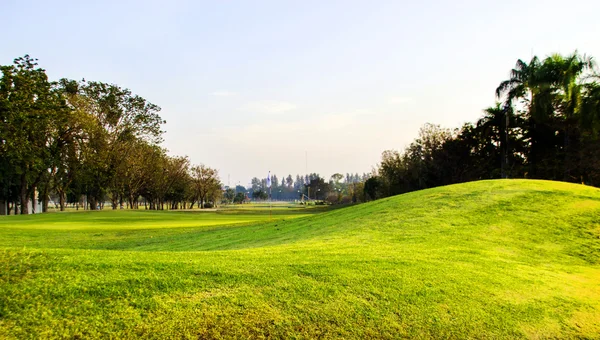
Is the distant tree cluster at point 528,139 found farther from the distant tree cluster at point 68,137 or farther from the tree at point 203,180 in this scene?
the tree at point 203,180

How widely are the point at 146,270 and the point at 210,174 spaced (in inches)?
3231

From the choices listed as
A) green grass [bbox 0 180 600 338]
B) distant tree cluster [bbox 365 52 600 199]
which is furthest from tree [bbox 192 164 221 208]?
green grass [bbox 0 180 600 338]

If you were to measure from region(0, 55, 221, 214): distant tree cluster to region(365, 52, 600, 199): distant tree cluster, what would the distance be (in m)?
32.9

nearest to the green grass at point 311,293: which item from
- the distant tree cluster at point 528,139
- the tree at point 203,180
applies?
the distant tree cluster at point 528,139

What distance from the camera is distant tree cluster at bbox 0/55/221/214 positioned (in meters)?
32.1

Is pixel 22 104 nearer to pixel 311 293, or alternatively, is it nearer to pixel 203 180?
pixel 311 293

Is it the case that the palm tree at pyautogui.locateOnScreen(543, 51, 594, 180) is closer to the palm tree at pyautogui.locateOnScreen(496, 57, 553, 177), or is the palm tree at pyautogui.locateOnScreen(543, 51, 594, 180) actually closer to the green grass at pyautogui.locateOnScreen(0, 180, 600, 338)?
the palm tree at pyautogui.locateOnScreen(496, 57, 553, 177)

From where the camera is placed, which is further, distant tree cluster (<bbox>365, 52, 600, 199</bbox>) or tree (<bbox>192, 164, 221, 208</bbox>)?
tree (<bbox>192, 164, 221, 208</bbox>)

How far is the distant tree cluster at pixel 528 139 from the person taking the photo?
110 feet

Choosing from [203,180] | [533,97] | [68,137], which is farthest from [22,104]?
[203,180]

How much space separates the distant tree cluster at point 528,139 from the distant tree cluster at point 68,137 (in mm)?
32906

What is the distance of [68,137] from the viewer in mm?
43406

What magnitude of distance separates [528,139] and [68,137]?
151 ft

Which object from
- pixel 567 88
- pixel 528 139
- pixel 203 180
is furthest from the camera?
pixel 203 180
